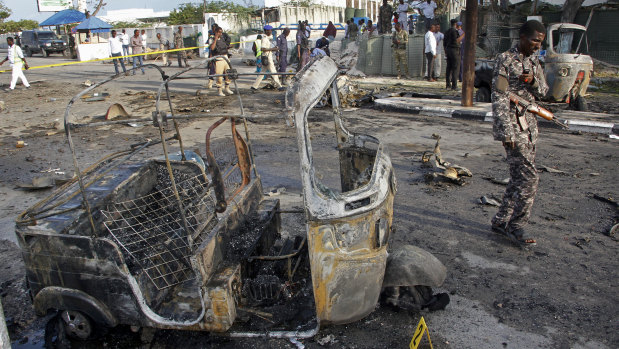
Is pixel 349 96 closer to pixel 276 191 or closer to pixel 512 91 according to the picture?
pixel 276 191

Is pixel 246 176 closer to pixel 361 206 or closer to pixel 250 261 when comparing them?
pixel 250 261

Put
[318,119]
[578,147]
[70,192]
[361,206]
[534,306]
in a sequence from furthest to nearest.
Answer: [318,119] → [578,147] → [70,192] → [534,306] → [361,206]

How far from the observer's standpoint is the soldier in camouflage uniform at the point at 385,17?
20.0m

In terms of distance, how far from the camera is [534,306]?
3566 millimetres

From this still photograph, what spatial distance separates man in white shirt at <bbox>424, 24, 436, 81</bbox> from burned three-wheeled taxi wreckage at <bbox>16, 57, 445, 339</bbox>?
12.3 metres

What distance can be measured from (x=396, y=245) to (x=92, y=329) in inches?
115

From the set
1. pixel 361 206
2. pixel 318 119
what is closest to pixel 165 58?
pixel 318 119

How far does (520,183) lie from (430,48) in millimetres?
11823

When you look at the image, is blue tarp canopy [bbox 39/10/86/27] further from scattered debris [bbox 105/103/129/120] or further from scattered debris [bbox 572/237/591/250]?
scattered debris [bbox 572/237/591/250]

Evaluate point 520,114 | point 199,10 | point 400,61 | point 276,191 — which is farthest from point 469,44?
point 199,10

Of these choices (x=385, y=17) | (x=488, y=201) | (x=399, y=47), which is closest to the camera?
(x=488, y=201)

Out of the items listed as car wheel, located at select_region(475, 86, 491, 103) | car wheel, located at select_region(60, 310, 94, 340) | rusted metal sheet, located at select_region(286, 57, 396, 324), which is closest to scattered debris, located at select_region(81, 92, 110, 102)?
car wheel, located at select_region(475, 86, 491, 103)

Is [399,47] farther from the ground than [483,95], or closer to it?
farther from the ground

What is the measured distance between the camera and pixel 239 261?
3.45 metres
